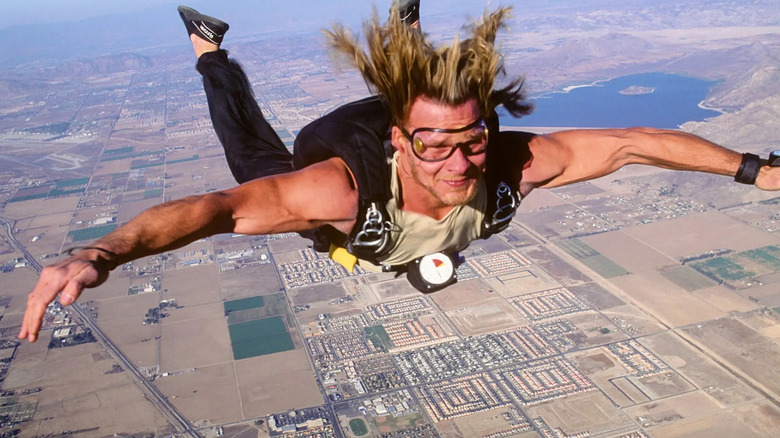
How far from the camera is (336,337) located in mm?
28000

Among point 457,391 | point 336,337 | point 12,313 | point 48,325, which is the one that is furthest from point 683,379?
point 12,313

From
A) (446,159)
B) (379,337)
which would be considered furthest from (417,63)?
(379,337)

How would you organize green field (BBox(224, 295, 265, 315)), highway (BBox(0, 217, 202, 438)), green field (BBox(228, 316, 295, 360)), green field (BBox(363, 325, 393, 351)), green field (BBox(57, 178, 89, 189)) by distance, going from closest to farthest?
1. highway (BBox(0, 217, 202, 438))
2. green field (BBox(363, 325, 393, 351))
3. green field (BBox(228, 316, 295, 360))
4. green field (BBox(224, 295, 265, 315))
5. green field (BBox(57, 178, 89, 189))

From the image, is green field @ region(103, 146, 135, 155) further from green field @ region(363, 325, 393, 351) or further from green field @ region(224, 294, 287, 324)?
green field @ region(363, 325, 393, 351)

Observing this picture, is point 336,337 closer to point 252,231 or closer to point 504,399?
point 504,399

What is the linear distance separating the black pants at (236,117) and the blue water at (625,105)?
51112 mm

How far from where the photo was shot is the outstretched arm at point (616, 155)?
4.80 meters

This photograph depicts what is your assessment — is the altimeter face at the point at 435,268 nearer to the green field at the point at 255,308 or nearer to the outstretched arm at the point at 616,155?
the outstretched arm at the point at 616,155

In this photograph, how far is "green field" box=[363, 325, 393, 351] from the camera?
26.9 metres

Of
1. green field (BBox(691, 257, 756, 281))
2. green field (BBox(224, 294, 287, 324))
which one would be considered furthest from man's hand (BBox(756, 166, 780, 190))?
green field (BBox(691, 257, 756, 281))

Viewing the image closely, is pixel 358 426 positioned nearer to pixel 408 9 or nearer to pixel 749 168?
pixel 408 9

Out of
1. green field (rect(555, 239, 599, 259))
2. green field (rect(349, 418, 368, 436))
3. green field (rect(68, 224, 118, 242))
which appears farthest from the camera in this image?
green field (rect(68, 224, 118, 242))

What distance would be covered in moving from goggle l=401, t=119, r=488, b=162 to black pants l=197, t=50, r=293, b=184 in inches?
75.9

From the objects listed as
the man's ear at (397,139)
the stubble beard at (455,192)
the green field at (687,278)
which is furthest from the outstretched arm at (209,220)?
the green field at (687,278)
